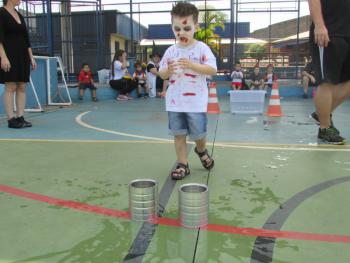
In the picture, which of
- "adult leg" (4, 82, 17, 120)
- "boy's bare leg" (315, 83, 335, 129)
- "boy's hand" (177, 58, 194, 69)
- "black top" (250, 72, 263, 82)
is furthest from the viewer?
"black top" (250, 72, 263, 82)

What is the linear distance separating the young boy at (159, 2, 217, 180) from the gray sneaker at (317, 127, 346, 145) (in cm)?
186

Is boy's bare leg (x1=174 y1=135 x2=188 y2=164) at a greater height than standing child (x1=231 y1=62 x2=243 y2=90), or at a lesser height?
lesser

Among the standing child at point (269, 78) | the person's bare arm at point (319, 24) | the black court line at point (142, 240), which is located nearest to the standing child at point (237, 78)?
the standing child at point (269, 78)

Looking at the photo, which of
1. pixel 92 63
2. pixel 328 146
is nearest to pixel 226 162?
pixel 328 146

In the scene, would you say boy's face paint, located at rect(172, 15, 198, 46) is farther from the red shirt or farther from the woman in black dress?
the red shirt

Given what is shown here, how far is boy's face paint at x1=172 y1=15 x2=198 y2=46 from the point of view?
10.7ft

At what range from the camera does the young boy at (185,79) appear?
10.7 ft

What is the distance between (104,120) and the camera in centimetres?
720

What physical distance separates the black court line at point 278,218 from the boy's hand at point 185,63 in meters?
1.21

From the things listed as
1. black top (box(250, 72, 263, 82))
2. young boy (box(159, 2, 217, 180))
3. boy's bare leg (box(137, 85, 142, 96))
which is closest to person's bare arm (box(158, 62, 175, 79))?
young boy (box(159, 2, 217, 180))

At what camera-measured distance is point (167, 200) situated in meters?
2.88

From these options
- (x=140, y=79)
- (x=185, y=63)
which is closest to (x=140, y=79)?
(x=140, y=79)

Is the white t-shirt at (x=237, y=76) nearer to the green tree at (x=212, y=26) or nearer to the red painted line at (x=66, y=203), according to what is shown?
the green tree at (x=212, y=26)

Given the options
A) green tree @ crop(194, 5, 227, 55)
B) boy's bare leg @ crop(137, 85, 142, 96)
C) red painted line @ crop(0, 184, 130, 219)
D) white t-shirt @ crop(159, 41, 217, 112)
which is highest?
green tree @ crop(194, 5, 227, 55)
